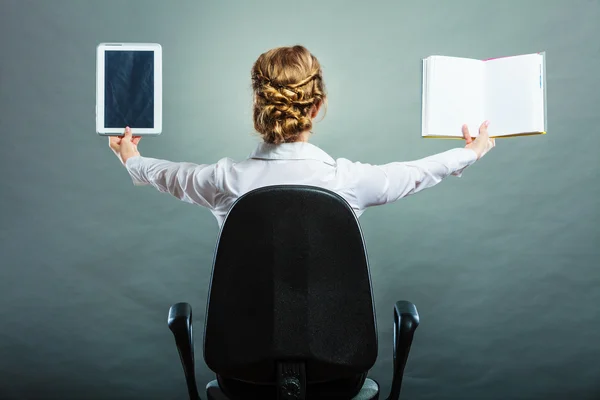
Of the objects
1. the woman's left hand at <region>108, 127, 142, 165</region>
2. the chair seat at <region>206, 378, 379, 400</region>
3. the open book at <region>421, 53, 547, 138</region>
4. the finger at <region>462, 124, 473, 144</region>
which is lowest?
the chair seat at <region>206, 378, 379, 400</region>

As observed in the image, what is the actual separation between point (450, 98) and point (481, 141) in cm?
14

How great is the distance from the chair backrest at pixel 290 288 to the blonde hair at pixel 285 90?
28 cm

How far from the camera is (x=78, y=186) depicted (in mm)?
2689

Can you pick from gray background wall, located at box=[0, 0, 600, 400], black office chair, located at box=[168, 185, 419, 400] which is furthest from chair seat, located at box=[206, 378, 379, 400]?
gray background wall, located at box=[0, 0, 600, 400]

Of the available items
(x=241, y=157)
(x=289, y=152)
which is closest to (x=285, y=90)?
(x=289, y=152)

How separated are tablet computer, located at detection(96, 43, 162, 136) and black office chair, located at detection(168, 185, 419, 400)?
30.0 inches

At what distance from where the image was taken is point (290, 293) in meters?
1.26

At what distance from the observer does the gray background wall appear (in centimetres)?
268

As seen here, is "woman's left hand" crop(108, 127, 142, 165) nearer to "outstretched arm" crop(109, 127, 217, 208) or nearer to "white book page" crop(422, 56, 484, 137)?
"outstretched arm" crop(109, 127, 217, 208)

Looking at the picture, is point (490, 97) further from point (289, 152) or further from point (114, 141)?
point (114, 141)

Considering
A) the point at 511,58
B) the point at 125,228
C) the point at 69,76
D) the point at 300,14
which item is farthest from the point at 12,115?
the point at 511,58

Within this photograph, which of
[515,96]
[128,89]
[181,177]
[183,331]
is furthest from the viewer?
[128,89]

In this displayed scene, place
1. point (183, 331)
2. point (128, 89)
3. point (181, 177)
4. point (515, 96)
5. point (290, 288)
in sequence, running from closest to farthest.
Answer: point (290, 288) → point (183, 331) → point (181, 177) → point (515, 96) → point (128, 89)

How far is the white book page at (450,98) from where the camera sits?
177cm
